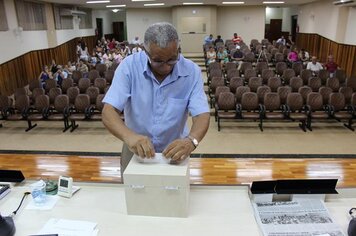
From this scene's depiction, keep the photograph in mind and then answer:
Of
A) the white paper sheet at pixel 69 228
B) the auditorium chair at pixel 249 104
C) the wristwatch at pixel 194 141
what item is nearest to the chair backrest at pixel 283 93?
the auditorium chair at pixel 249 104

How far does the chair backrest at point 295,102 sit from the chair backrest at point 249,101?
2.17 ft

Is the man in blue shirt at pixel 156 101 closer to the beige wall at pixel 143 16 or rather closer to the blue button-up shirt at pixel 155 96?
the blue button-up shirt at pixel 155 96

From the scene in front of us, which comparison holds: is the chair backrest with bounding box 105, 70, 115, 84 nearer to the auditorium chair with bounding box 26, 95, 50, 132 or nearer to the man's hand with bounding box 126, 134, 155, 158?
the auditorium chair with bounding box 26, 95, 50, 132

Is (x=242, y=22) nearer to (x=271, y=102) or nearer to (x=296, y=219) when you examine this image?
(x=271, y=102)

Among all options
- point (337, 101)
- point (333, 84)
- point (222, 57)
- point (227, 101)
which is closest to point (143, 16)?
point (222, 57)

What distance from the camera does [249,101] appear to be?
6648mm

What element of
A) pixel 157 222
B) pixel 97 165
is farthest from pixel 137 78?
pixel 97 165

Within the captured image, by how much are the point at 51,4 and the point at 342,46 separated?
486 inches

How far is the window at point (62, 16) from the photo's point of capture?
1424 cm

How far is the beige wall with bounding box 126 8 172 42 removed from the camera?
19156 mm

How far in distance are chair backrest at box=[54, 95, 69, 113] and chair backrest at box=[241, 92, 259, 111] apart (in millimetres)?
3778

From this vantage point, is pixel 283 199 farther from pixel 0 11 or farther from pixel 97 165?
pixel 0 11

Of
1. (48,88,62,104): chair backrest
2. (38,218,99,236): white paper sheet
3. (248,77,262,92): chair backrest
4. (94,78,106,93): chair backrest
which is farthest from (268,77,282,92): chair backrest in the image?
(38,218,99,236): white paper sheet

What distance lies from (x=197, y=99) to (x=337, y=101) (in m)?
5.86
